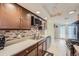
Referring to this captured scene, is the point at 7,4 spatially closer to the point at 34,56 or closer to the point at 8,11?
the point at 8,11

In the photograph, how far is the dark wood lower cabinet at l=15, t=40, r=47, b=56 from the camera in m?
1.90

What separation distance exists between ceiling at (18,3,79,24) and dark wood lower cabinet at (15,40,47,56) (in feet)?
1.73

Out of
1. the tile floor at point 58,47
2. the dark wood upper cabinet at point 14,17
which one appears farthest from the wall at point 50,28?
the dark wood upper cabinet at point 14,17

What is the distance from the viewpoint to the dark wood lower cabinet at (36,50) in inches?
74.7

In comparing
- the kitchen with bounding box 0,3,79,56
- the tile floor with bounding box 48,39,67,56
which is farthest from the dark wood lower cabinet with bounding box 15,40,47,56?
the tile floor with bounding box 48,39,67,56

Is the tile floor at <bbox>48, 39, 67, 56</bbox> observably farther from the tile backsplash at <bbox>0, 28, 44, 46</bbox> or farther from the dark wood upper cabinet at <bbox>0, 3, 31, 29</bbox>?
the dark wood upper cabinet at <bbox>0, 3, 31, 29</bbox>

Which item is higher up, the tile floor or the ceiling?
the ceiling

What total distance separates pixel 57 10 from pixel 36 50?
0.85m

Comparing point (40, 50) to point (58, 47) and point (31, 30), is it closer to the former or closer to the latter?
point (58, 47)

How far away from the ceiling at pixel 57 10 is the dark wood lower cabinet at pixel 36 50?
53 centimetres

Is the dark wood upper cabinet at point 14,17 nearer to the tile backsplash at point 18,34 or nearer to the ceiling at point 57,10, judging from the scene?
the tile backsplash at point 18,34

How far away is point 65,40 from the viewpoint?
204 centimetres

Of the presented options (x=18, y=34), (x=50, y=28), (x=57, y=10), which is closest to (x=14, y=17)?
(x=18, y=34)

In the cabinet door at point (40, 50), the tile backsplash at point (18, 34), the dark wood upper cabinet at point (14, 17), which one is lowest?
the cabinet door at point (40, 50)
